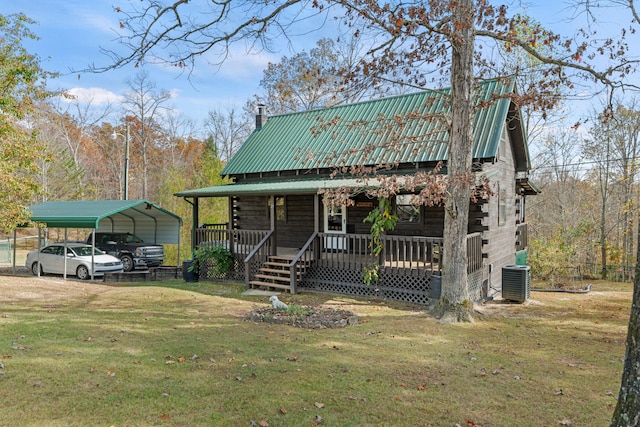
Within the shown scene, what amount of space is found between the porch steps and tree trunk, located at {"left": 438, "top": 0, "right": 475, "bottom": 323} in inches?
201

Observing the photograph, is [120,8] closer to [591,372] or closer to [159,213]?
[591,372]

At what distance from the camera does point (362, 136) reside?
642 inches

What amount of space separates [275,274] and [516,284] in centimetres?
741

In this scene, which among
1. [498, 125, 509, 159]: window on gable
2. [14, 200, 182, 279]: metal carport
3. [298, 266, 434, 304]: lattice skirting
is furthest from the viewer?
[14, 200, 182, 279]: metal carport

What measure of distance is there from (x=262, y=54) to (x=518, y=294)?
9.75 meters

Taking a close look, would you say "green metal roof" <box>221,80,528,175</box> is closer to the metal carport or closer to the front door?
the front door

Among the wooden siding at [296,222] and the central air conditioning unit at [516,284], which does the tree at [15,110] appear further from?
the central air conditioning unit at [516,284]

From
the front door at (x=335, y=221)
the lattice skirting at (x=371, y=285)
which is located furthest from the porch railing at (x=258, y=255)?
the front door at (x=335, y=221)

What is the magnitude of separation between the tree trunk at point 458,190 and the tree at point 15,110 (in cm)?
1301

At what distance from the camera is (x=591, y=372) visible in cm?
624

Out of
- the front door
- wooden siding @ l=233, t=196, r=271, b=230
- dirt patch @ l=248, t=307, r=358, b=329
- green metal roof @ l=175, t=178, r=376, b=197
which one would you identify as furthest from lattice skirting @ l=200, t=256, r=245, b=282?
dirt patch @ l=248, t=307, r=358, b=329

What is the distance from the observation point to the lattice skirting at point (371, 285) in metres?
11.8

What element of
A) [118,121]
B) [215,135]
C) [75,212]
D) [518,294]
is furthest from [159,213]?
[118,121]

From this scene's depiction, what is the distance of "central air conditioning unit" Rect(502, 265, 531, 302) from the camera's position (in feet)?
41.0
